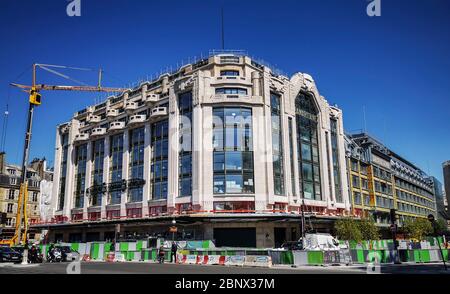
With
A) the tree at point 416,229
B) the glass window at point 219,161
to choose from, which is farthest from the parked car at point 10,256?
the tree at point 416,229

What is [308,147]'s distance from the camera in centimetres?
6606

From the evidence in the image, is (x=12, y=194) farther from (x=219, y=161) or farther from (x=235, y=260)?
(x=235, y=260)

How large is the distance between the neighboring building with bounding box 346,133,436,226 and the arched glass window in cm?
1727

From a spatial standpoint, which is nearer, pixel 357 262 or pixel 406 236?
pixel 357 262

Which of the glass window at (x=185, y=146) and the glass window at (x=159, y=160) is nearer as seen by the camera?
the glass window at (x=185, y=146)

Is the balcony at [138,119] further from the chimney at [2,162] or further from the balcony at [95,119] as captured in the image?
the chimney at [2,162]

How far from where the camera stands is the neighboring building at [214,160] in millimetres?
52500

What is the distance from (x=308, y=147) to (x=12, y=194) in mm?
67477

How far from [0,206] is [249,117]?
62152 millimetres

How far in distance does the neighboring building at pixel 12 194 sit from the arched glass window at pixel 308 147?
201ft

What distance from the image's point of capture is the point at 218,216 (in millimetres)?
49906

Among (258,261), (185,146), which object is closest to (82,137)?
(185,146)
